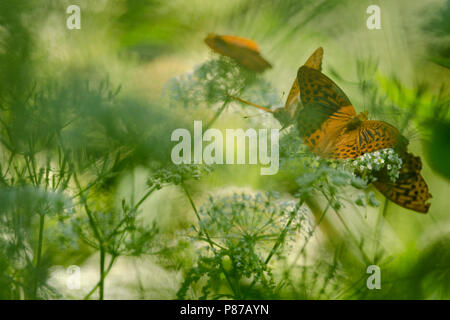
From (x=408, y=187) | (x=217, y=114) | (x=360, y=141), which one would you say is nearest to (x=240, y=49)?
(x=217, y=114)

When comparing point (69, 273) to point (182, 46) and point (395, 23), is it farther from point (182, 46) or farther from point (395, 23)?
point (395, 23)

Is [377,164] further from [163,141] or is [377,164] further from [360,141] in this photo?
[163,141]

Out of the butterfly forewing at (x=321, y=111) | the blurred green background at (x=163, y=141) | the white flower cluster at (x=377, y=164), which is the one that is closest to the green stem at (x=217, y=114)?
the blurred green background at (x=163, y=141)

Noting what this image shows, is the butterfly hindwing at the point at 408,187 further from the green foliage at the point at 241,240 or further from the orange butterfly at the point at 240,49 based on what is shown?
the orange butterfly at the point at 240,49

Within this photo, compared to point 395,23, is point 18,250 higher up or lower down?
lower down

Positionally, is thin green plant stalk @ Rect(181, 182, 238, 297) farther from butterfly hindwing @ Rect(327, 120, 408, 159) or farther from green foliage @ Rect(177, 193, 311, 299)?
butterfly hindwing @ Rect(327, 120, 408, 159)
